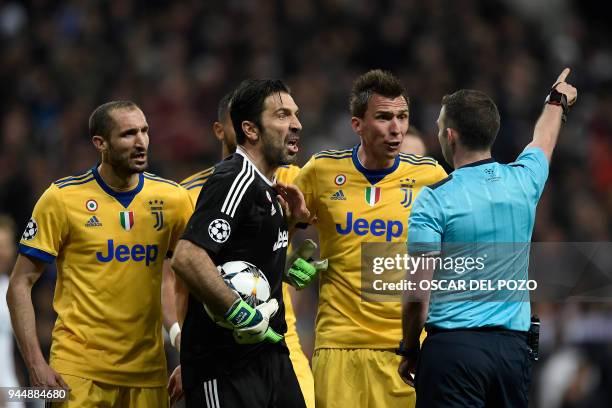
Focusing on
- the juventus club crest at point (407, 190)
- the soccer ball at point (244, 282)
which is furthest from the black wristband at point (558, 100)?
the soccer ball at point (244, 282)

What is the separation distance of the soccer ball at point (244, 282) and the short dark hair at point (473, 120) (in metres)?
1.38

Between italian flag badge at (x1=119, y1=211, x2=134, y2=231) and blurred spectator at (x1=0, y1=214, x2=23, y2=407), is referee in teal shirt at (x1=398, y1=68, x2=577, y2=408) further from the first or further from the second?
blurred spectator at (x1=0, y1=214, x2=23, y2=407)

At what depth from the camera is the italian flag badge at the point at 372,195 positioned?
7375mm

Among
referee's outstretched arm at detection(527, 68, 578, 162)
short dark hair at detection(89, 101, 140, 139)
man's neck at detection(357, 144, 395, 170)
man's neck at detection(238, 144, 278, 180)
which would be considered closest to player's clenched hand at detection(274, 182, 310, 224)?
man's neck at detection(238, 144, 278, 180)

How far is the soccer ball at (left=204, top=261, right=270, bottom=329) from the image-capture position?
598 cm

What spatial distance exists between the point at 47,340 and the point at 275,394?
653 centimetres

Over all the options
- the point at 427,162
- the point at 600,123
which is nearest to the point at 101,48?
the point at 600,123

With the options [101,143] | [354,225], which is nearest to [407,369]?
[354,225]

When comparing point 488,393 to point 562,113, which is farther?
point 562,113

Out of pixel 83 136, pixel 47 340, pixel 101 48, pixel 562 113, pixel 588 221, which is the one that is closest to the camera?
pixel 562 113

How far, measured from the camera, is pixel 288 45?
16.6 metres

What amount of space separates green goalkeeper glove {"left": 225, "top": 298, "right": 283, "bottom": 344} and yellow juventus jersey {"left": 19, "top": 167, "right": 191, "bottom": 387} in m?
1.11

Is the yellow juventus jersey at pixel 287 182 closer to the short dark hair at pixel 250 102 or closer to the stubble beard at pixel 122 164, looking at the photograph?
the stubble beard at pixel 122 164

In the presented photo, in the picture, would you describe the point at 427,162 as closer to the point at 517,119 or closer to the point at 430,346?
the point at 430,346
